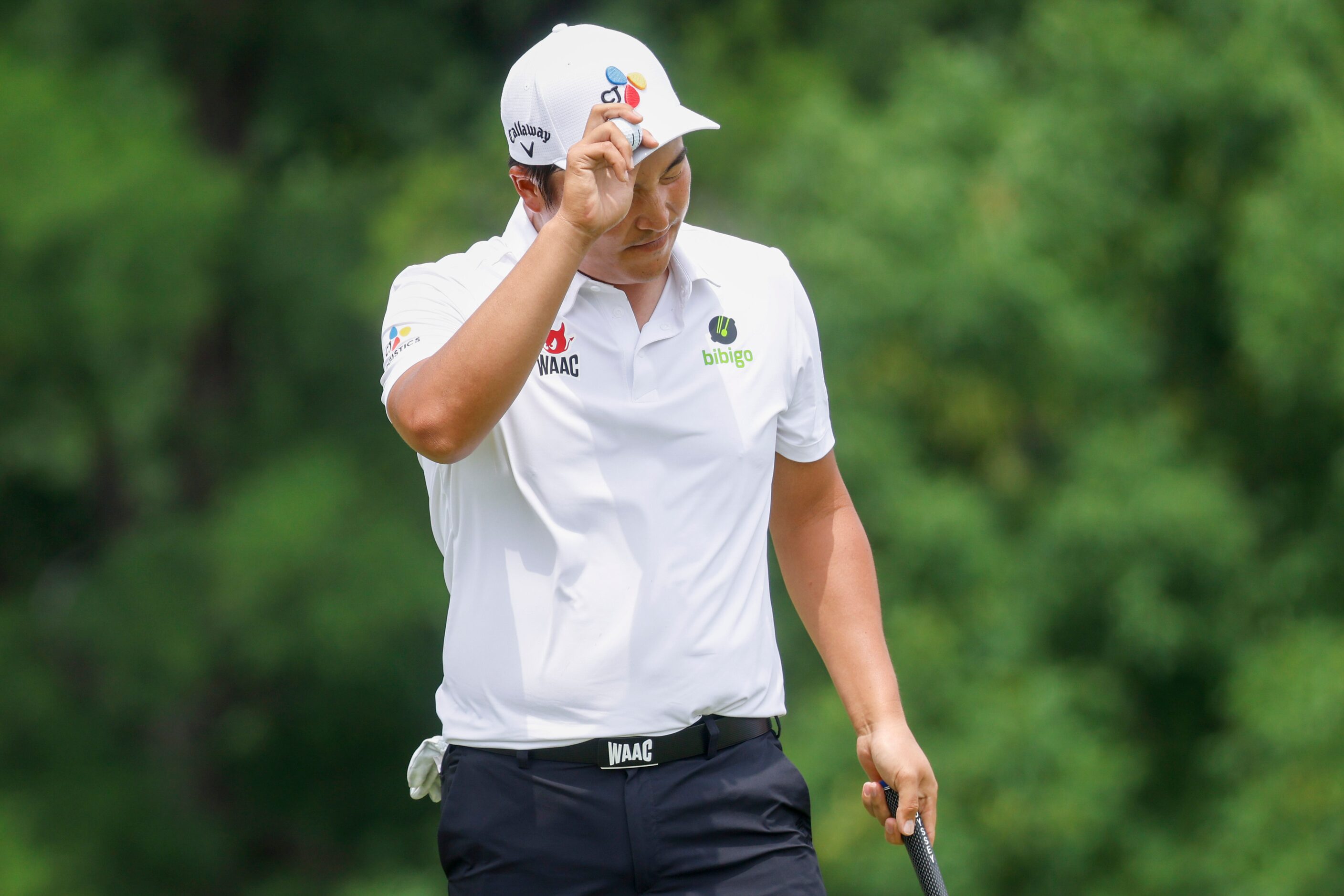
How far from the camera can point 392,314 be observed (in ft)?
5.93

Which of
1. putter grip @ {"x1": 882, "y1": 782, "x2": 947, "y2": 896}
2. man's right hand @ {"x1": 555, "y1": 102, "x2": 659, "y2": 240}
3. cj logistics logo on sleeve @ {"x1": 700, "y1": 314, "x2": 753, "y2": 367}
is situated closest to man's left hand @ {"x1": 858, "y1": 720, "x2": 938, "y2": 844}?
putter grip @ {"x1": 882, "y1": 782, "x2": 947, "y2": 896}

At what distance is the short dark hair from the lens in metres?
1.81

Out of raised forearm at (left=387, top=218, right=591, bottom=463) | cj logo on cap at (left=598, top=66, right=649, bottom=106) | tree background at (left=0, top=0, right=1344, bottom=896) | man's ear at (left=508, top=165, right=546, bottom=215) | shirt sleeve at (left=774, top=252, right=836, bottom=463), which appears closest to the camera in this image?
raised forearm at (left=387, top=218, right=591, bottom=463)

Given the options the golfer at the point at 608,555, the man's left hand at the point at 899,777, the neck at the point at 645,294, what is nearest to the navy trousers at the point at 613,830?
the golfer at the point at 608,555

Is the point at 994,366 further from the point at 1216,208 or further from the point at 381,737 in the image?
the point at 381,737

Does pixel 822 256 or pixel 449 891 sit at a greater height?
pixel 822 256

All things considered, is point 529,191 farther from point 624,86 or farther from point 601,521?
→ point 601,521

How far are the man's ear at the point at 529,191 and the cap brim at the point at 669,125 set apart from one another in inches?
6.9

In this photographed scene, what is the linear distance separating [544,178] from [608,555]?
0.42m

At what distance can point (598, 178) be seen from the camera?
5.38 ft

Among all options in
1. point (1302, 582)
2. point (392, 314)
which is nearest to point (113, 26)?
point (1302, 582)

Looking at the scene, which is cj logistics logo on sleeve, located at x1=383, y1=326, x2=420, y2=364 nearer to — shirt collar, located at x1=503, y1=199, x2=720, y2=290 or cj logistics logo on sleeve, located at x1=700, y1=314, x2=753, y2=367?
shirt collar, located at x1=503, y1=199, x2=720, y2=290

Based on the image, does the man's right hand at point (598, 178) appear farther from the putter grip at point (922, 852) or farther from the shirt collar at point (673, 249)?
the putter grip at point (922, 852)

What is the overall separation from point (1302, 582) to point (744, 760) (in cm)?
591
